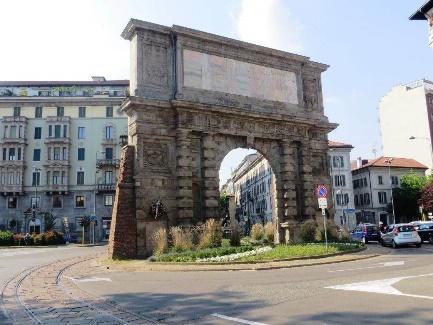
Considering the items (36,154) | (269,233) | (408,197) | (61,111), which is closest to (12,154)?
(36,154)

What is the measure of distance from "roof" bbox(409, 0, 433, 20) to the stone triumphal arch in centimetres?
1151

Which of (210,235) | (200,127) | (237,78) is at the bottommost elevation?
(210,235)

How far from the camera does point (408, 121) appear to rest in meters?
70.6

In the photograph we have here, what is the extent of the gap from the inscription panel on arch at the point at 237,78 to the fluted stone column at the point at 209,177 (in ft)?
11.6

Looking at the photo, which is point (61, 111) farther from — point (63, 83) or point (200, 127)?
point (200, 127)

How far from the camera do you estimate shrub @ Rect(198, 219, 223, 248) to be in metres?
21.9

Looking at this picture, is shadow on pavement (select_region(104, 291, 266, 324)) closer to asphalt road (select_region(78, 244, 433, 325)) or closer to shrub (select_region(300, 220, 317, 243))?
asphalt road (select_region(78, 244, 433, 325))

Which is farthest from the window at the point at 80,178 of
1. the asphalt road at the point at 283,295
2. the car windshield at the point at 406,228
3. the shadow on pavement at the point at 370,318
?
the shadow on pavement at the point at 370,318

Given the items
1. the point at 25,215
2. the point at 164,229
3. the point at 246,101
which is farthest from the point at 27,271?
the point at 25,215

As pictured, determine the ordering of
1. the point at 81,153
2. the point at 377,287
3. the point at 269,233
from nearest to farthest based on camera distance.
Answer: the point at 377,287 < the point at 269,233 < the point at 81,153

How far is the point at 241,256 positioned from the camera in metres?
18.5

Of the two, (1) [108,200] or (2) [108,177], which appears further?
(2) [108,177]

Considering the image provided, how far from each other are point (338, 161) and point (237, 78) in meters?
43.8

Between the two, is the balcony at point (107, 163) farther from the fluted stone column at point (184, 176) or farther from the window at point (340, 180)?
the fluted stone column at point (184, 176)
